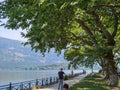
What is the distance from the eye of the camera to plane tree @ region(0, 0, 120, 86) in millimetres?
15628

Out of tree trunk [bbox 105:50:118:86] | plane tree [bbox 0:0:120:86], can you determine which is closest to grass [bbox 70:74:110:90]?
tree trunk [bbox 105:50:118:86]

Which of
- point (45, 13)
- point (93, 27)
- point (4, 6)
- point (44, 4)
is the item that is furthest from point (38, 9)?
point (93, 27)

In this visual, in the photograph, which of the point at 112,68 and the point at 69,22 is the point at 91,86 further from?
the point at 69,22

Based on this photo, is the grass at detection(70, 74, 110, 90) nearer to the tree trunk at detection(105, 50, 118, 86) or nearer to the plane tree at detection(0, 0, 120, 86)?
the tree trunk at detection(105, 50, 118, 86)

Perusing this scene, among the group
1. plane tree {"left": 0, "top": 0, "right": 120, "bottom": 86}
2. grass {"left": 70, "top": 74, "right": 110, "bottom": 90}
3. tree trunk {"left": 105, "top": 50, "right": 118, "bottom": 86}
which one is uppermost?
plane tree {"left": 0, "top": 0, "right": 120, "bottom": 86}

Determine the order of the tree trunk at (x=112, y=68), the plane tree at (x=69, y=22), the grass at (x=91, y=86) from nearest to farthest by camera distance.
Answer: the plane tree at (x=69, y=22), the grass at (x=91, y=86), the tree trunk at (x=112, y=68)

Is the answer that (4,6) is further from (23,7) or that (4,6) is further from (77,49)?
(77,49)

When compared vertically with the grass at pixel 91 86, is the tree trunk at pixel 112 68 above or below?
above

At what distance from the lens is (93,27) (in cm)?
3400

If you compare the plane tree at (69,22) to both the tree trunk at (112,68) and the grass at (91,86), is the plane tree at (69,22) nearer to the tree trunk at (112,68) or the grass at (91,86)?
the tree trunk at (112,68)

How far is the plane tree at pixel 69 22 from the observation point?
15.6 m

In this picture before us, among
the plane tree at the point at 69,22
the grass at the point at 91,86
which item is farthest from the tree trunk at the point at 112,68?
the grass at the point at 91,86

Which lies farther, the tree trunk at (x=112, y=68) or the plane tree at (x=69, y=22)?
the tree trunk at (x=112, y=68)

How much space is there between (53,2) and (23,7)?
6.24 m
